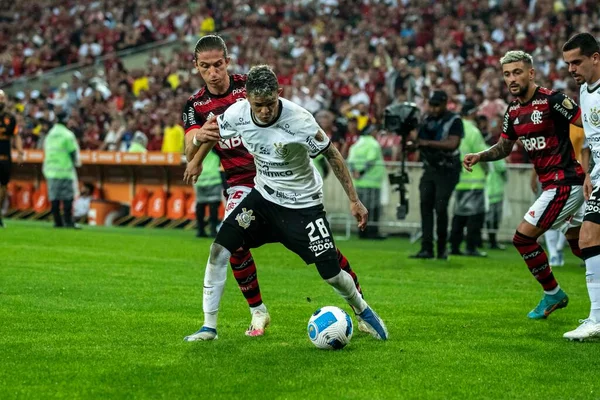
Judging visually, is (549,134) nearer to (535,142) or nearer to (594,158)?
(535,142)

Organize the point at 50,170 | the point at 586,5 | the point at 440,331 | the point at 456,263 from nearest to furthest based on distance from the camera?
the point at 440,331 < the point at 456,263 < the point at 50,170 < the point at 586,5

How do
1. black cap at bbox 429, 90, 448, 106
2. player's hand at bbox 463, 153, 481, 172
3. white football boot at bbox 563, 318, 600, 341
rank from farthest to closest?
black cap at bbox 429, 90, 448, 106 < player's hand at bbox 463, 153, 481, 172 < white football boot at bbox 563, 318, 600, 341

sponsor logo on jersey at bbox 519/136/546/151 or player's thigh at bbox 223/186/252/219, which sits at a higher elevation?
sponsor logo on jersey at bbox 519/136/546/151

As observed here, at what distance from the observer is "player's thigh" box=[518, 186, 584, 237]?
952cm

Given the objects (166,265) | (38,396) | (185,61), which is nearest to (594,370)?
(38,396)

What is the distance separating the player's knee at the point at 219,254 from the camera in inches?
310

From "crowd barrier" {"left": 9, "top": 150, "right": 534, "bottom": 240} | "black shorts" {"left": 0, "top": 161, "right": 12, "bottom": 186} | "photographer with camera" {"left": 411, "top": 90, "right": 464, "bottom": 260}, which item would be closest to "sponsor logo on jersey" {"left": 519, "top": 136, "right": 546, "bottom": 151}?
"photographer with camera" {"left": 411, "top": 90, "right": 464, "bottom": 260}

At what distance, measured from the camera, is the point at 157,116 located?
91.5ft

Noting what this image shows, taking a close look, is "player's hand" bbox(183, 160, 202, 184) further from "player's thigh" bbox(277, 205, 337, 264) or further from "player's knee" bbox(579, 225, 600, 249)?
"player's knee" bbox(579, 225, 600, 249)

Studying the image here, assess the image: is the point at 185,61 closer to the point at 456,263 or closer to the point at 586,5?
the point at 586,5

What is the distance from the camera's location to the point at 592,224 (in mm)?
8273

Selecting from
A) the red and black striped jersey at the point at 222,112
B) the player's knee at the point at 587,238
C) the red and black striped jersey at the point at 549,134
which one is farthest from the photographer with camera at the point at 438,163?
the player's knee at the point at 587,238

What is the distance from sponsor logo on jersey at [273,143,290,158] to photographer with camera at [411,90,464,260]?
7.65 m

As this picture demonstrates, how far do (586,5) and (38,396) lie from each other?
2198 cm
